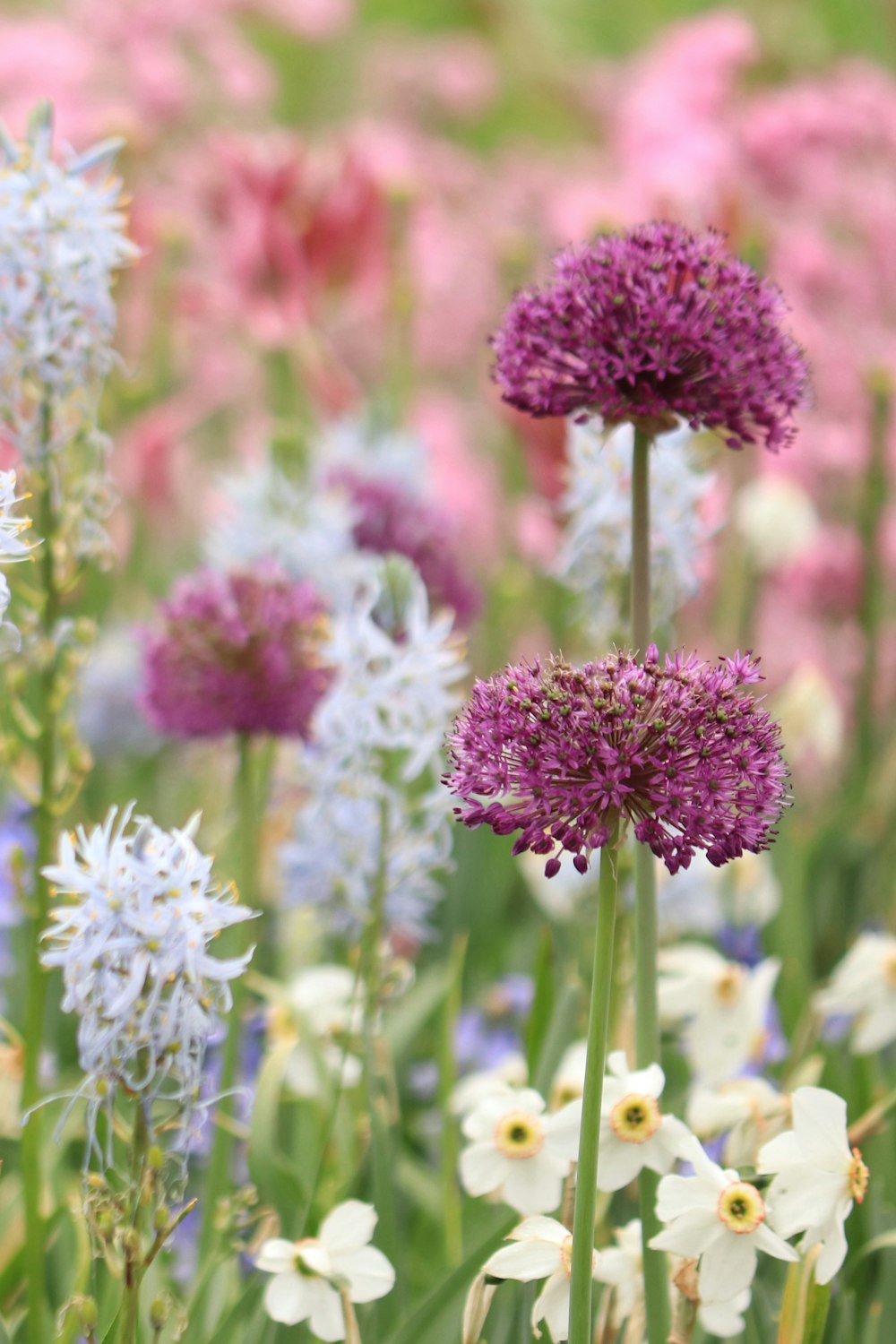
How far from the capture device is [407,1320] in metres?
1.30

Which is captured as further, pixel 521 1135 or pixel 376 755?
pixel 376 755

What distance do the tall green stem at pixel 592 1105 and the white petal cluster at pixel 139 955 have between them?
9.8 inches

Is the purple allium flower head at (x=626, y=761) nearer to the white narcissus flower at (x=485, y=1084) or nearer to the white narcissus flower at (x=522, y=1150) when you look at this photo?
the white narcissus flower at (x=522, y=1150)

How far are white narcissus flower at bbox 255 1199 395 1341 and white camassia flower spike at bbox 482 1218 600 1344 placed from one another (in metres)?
→ 0.14

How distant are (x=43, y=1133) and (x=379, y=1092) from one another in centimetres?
41

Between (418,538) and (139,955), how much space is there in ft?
4.26

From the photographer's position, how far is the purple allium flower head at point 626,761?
917 millimetres

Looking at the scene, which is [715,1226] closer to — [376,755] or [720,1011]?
[720,1011]

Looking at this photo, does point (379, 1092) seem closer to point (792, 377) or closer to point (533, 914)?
point (792, 377)

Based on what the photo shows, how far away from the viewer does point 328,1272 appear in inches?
46.9

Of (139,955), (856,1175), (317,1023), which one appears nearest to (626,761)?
(139,955)

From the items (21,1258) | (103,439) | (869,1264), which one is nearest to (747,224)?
(103,439)

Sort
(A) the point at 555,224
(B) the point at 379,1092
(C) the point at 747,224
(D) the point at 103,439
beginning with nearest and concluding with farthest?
(D) the point at 103,439
(B) the point at 379,1092
(C) the point at 747,224
(A) the point at 555,224

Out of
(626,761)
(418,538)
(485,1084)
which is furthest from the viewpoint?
(418,538)
